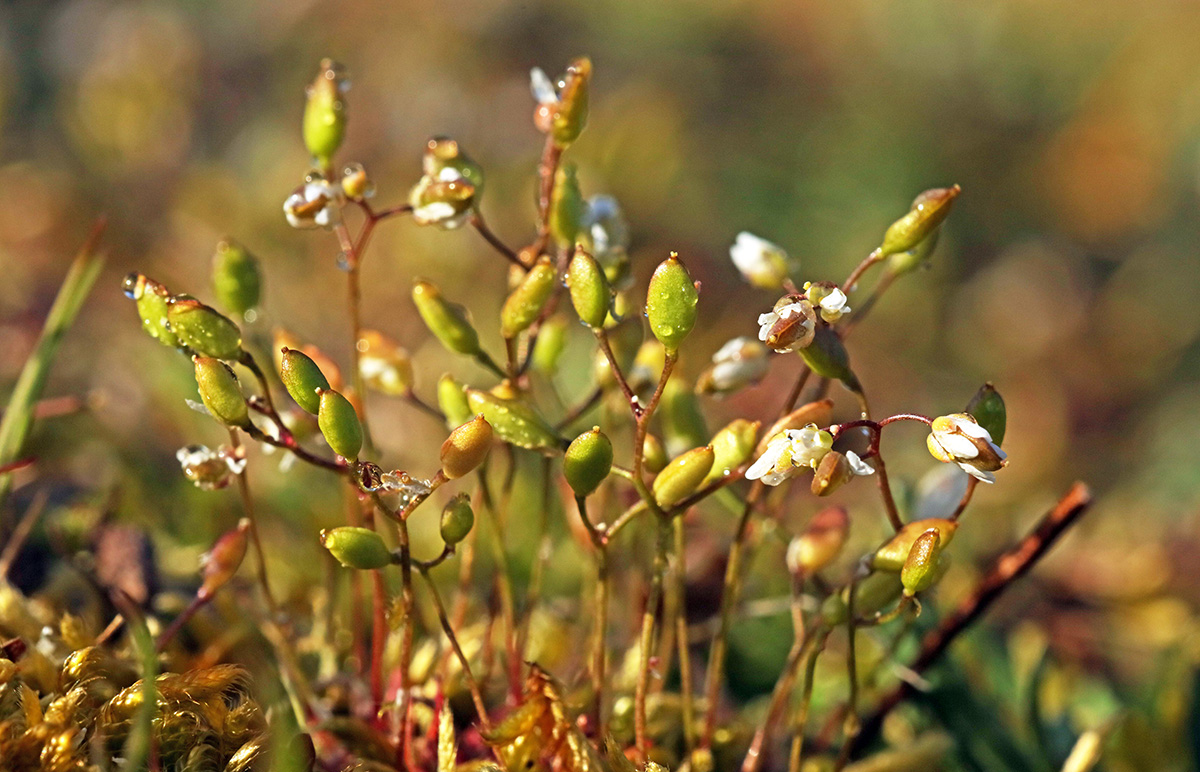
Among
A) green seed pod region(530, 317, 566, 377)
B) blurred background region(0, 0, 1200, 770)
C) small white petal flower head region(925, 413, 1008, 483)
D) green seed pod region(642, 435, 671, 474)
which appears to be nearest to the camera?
small white petal flower head region(925, 413, 1008, 483)

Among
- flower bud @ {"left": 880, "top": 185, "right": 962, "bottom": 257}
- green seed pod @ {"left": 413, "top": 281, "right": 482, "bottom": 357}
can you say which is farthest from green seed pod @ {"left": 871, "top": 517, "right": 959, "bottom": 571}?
green seed pod @ {"left": 413, "top": 281, "right": 482, "bottom": 357}

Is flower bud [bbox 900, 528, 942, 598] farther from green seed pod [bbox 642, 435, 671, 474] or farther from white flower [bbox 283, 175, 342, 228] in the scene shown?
white flower [bbox 283, 175, 342, 228]

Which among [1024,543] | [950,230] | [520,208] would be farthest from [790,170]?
[1024,543]

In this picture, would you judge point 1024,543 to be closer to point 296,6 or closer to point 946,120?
point 946,120

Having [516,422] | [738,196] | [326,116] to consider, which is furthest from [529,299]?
[738,196]

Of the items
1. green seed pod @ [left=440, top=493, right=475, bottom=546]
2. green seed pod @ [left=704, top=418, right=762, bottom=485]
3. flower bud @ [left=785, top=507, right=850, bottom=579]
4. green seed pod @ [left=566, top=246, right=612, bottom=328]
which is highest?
green seed pod @ [left=566, top=246, right=612, bottom=328]
